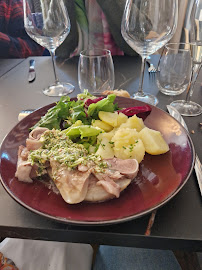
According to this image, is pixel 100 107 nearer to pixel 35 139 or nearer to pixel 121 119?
pixel 121 119

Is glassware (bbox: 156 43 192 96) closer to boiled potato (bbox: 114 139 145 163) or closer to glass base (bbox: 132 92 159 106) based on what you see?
glass base (bbox: 132 92 159 106)

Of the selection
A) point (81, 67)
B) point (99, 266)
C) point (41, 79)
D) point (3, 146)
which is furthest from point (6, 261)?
point (41, 79)

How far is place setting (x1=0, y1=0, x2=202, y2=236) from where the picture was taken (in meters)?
0.52

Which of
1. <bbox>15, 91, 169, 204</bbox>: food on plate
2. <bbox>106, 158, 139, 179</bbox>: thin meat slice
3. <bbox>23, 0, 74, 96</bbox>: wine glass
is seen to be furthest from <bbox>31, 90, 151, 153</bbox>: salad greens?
<bbox>23, 0, 74, 96</bbox>: wine glass

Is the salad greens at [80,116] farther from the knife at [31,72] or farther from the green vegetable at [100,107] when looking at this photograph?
the knife at [31,72]

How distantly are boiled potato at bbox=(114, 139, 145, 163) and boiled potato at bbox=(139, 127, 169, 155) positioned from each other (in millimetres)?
21

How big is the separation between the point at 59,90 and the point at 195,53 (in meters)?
0.70

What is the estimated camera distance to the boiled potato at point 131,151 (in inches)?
26.0

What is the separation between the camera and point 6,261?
85cm

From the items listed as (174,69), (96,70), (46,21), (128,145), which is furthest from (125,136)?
(46,21)

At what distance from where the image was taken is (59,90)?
1.25 m

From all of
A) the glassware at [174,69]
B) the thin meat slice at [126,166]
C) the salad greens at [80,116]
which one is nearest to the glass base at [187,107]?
the glassware at [174,69]

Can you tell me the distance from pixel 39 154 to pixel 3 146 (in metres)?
0.14

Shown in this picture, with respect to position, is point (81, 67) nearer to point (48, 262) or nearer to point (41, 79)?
point (41, 79)
